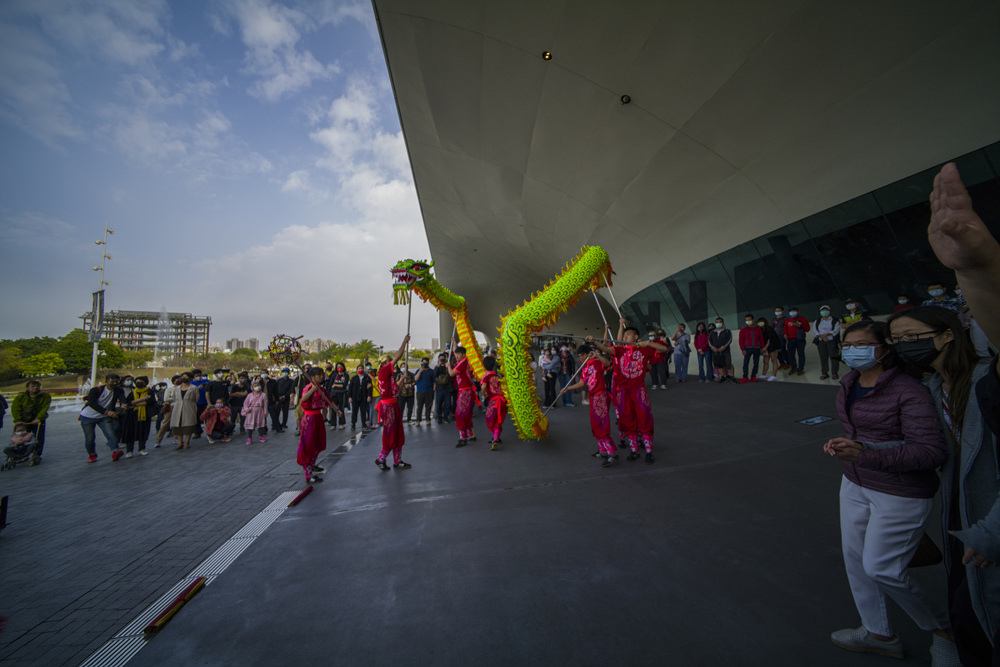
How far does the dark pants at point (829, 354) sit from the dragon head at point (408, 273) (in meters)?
8.19

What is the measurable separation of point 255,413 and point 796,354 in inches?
485

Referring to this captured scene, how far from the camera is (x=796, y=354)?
9.05 metres

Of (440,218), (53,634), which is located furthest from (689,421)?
(440,218)

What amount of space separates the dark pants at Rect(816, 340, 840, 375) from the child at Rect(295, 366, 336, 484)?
30.9ft

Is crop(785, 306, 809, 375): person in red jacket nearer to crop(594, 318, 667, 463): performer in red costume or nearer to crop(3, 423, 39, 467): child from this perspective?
crop(594, 318, 667, 463): performer in red costume

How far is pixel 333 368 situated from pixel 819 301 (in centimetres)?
1198

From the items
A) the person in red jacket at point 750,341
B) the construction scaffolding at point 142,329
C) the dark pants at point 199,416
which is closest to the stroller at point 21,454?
the dark pants at point 199,416

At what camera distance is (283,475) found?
5.16m

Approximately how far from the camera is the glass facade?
23.0 ft

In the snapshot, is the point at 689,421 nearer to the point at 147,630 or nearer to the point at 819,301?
the point at 819,301

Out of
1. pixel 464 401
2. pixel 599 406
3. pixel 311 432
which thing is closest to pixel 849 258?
pixel 599 406

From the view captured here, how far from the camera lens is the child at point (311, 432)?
15.6 ft

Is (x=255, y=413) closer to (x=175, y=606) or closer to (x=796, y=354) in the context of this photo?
(x=175, y=606)

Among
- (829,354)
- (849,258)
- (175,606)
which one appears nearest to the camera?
(175,606)
